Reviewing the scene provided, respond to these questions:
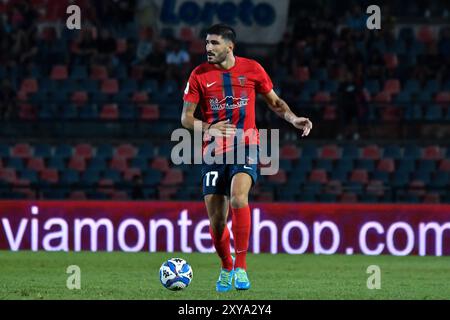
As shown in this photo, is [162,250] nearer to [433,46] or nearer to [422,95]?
[422,95]

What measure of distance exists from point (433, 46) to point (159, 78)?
5232 mm

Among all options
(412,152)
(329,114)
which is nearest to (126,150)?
(329,114)

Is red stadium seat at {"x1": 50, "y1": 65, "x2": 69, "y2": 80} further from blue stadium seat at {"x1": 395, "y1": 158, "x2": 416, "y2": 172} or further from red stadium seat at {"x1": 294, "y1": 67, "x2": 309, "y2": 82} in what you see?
blue stadium seat at {"x1": 395, "y1": 158, "x2": 416, "y2": 172}

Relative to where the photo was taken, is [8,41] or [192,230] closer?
[192,230]

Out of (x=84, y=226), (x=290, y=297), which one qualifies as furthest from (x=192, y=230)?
(x=290, y=297)

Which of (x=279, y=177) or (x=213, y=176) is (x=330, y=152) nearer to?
(x=279, y=177)

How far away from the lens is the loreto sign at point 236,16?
2336cm

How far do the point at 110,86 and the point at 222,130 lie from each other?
12.0 meters

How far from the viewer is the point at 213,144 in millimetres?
10008

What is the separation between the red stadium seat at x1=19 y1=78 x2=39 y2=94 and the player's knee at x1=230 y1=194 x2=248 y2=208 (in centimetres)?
1219

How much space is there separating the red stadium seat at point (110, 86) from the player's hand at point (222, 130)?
11844mm

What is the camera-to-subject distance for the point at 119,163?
20062 millimetres

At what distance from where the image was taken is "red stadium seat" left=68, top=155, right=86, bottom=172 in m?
20.2

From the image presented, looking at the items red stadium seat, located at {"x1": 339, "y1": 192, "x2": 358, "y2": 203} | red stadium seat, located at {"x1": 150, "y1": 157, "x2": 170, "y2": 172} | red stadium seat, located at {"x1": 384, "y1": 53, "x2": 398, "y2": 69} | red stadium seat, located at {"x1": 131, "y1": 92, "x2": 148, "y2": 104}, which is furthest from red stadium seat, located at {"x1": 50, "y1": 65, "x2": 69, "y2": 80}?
red stadium seat, located at {"x1": 384, "y1": 53, "x2": 398, "y2": 69}
